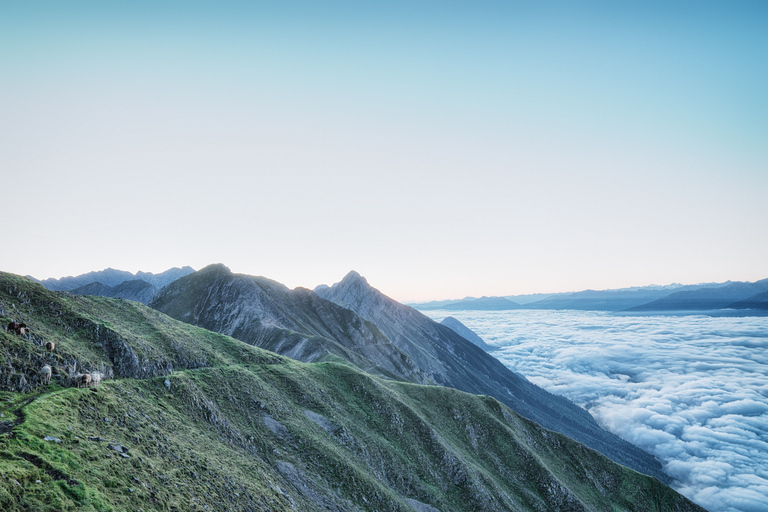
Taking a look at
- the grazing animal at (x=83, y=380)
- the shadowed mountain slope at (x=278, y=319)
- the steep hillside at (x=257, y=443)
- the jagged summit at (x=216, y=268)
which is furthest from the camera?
the jagged summit at (x=216, y=268)

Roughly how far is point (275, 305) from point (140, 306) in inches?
3440

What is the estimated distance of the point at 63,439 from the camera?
22688mm

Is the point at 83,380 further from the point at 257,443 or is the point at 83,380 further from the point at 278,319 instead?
the point at 278,319

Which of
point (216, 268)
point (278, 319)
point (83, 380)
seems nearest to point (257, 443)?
point (83, 380)

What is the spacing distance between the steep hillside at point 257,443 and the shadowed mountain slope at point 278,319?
4237cm

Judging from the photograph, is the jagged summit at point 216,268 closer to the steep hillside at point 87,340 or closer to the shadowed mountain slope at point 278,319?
the shadowed mountain slope at point 278,319

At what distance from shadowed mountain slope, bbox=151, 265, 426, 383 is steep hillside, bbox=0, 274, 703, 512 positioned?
4237 centimetres

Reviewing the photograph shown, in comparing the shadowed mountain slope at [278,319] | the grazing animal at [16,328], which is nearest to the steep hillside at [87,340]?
the grazing animal at [16,328]

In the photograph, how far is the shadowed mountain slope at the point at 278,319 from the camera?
116 meters

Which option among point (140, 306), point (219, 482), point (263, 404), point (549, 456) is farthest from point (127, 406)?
point (549, 456)

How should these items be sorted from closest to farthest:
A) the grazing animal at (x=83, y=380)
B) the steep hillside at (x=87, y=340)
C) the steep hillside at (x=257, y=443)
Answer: the steep hillside at (x=257, y=443) → the steep hillside at (x=87, y=340) → the grazing animal at (x=83, y=380)

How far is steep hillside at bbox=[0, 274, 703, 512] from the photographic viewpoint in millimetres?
22469

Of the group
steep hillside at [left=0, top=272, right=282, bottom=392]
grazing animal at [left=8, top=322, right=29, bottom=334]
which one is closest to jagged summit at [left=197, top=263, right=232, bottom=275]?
steep hillside at [left=0, top=272, right=282, bottom=392]

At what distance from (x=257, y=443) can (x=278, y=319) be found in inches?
3886
